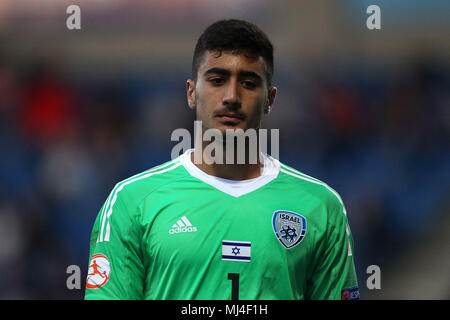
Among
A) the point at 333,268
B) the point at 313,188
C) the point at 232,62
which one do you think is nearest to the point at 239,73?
the point at 232,62

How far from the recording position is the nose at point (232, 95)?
2.59 m

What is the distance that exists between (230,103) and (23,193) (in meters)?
3.51

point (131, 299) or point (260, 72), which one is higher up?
point (260, 72)

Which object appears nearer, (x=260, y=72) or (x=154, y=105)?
(x=260, y=72)

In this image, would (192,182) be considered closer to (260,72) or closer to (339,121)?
(260,72)

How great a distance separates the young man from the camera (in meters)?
2.51

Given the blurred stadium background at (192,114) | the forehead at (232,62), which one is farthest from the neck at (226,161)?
the blurred stadium background at (192,114)

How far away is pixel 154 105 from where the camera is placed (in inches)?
220

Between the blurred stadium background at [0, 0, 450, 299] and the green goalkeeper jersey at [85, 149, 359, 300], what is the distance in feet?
8.69

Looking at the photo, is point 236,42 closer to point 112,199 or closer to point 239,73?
point 239,73

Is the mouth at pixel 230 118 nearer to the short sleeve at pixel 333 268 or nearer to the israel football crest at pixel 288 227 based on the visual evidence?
the israel football crest at pixel 288 227

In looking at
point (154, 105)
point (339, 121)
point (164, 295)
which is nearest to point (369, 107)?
point (339, 121)

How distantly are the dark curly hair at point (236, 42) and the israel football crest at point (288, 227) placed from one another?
0.65 meters
